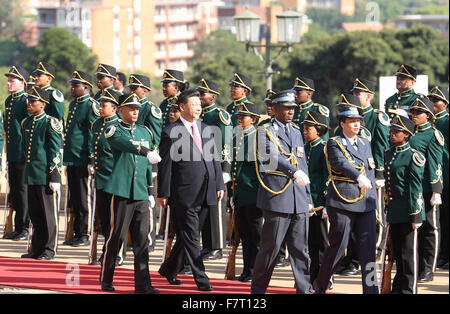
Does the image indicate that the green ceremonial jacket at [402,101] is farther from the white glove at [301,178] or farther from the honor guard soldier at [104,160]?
the honor guard soldier at [104,160]

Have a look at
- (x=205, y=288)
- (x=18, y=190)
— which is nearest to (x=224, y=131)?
(x=205, y=288)

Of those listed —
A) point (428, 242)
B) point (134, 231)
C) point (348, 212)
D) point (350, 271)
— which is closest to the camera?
point (348, 212)

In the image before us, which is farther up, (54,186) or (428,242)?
(54,186)

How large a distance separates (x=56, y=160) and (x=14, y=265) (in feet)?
4.13

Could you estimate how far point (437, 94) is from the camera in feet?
41.9

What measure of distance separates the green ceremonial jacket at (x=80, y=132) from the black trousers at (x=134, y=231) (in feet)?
9.72

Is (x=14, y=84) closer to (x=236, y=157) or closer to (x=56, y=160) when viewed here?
(x=56, y=160)

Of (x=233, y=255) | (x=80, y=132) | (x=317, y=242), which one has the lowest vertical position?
(x=233, y=255)

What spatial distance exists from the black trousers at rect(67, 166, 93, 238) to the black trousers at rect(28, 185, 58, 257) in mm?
940

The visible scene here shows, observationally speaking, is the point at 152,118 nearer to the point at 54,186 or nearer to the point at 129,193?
the point at 54,186

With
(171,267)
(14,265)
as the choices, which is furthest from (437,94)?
(14,265)

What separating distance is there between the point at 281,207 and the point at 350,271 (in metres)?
2.64

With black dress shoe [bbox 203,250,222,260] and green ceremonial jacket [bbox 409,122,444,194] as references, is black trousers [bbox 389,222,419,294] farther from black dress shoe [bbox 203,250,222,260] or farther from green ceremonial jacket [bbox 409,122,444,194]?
black dress shoe [bbox 203,250,222,260]

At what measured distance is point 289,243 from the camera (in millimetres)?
10000
